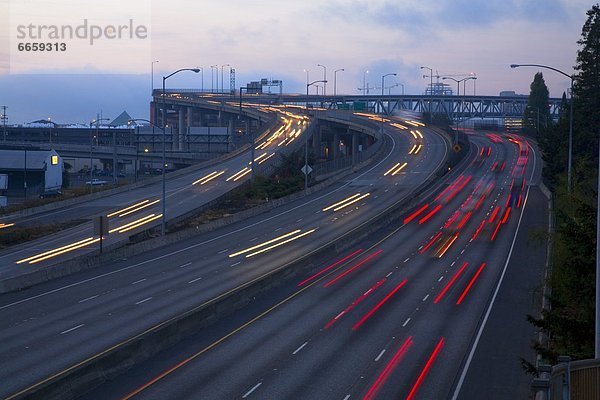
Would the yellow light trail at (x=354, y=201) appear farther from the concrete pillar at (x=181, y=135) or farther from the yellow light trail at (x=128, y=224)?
the concrete pillar at (x=181, y=135)

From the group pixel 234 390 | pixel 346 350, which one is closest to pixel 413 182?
pixel 346 350

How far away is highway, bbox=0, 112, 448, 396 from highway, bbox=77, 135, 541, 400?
101 inches

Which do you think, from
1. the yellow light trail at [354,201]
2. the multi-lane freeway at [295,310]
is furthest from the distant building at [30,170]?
the multi-lane freeway at [295,310]

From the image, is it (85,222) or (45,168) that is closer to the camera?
(85,222)

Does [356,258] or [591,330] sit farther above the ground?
[591,330]

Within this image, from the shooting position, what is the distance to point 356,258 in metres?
48.6

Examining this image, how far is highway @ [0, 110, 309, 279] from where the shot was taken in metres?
49.5

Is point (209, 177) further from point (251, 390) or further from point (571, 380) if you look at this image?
point (571, 380)

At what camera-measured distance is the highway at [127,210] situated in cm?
4950

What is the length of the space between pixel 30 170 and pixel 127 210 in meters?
38.6

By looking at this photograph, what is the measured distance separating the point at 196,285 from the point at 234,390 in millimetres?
16588

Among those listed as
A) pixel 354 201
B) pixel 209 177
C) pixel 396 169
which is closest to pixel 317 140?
pixel 396 169

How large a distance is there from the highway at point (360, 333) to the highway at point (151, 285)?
8.45ft

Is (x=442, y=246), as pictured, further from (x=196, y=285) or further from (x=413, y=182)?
(x=413, y=182)
